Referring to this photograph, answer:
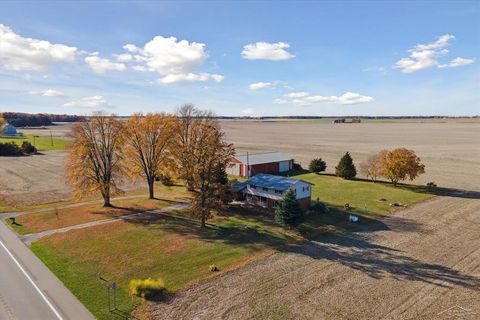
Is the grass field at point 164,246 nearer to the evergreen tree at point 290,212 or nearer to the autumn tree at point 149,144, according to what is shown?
the evergreen tree at point 290,212

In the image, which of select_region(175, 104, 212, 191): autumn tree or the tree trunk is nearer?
select_region(175, 104, 212, 191): autumn tree

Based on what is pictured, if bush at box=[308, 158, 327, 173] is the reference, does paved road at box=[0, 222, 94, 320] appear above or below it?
below

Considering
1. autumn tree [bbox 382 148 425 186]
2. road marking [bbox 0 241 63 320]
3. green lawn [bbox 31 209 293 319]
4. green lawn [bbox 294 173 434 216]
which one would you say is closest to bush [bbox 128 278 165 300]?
green lawn [bbox 31 209 293 319]

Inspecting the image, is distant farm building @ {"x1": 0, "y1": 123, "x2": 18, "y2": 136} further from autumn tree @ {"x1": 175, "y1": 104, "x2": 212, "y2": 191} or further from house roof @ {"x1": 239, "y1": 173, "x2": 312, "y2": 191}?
house roof @ {"x1": 239, "y1": 173, "x2": 312, "y2": 191}

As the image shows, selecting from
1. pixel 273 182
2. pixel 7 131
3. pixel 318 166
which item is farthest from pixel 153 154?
pixel 7 131

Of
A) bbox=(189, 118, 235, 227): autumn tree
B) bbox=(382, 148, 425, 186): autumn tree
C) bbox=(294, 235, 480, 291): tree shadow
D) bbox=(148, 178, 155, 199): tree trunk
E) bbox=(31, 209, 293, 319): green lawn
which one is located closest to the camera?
bbox=(31, 209, 293, 319): green lawn

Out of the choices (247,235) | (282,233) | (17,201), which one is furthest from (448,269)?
(17,201)
